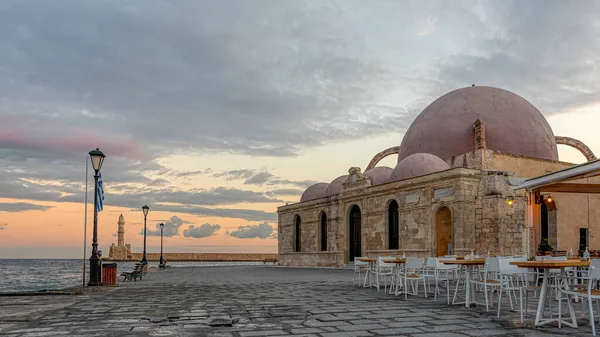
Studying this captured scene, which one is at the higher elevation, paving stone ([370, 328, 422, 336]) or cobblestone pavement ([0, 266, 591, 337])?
paving stone ([370, 328, 422, 336])

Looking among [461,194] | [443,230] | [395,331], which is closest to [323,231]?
[443,230]

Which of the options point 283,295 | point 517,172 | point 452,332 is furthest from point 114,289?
point 517,172

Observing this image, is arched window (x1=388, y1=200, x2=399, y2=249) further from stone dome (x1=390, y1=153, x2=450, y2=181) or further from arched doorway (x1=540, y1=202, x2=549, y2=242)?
arched doorway (x1=540, y1=202, x2=549, y2=242)

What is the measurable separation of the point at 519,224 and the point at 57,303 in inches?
716

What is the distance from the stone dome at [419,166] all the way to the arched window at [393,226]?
1482 millimetres

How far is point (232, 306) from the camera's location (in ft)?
29.5

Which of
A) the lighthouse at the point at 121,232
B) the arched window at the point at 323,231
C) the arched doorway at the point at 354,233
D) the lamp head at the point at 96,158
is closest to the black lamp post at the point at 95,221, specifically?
the lamp head at the point at 96,158

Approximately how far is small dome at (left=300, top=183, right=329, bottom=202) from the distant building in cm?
6676

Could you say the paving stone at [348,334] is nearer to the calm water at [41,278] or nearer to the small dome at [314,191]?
the calm water at [41,278]

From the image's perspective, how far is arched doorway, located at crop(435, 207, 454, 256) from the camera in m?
23.7

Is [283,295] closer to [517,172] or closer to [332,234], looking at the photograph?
[517,172]

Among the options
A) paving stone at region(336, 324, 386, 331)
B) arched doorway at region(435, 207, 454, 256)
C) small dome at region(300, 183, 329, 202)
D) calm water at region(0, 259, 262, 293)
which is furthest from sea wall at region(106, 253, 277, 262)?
paving stone at region(336, 324, 386, 331)

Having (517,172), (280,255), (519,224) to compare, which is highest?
Result: (517,172)

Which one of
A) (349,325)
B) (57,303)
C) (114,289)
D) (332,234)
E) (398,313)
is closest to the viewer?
(349,325)
